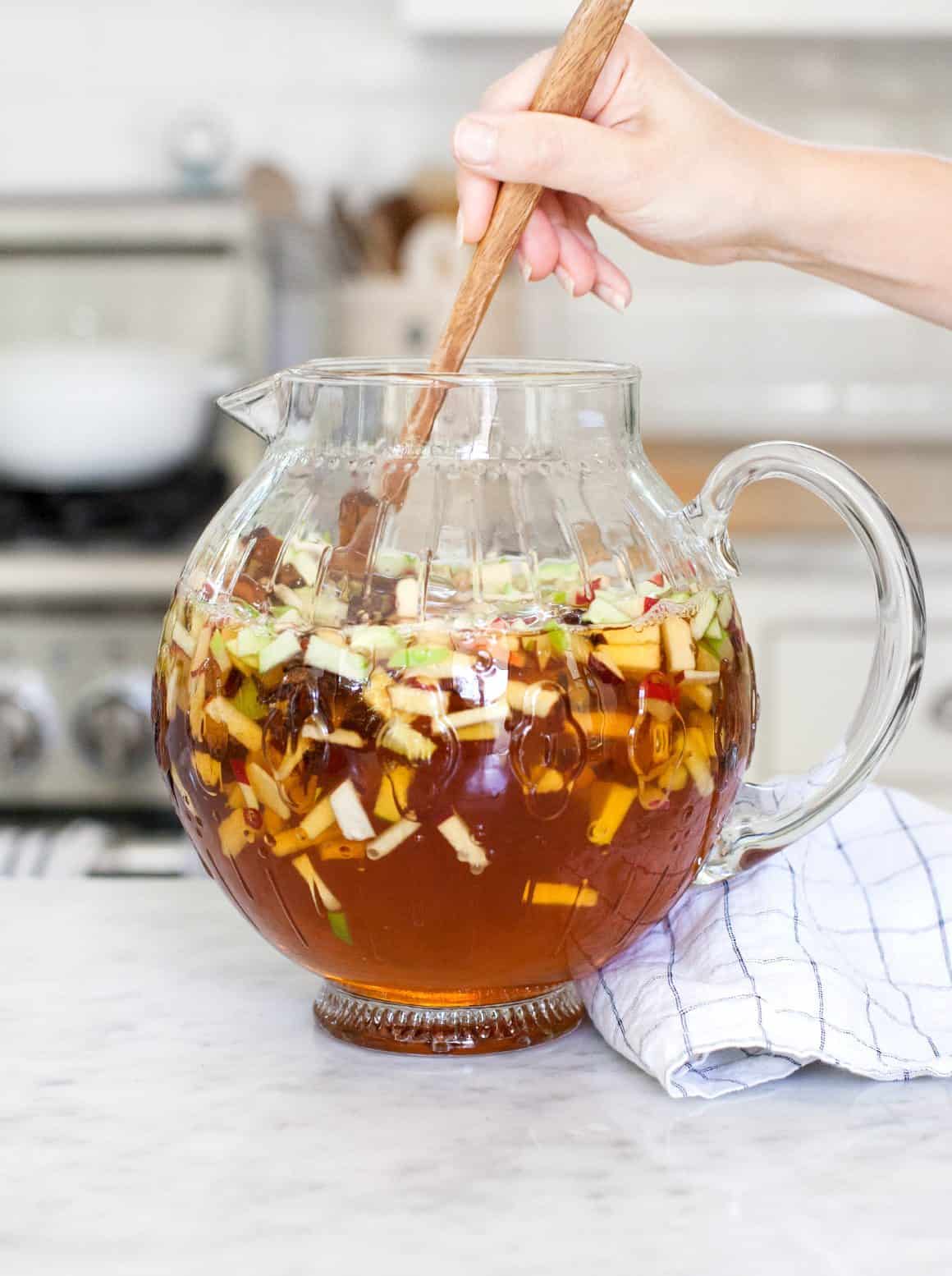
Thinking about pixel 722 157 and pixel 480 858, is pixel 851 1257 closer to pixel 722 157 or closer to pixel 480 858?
pixel 480 858

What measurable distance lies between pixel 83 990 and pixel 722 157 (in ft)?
1.52

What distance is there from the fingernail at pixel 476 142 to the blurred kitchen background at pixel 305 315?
1077mm

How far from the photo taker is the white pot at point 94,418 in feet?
5.63

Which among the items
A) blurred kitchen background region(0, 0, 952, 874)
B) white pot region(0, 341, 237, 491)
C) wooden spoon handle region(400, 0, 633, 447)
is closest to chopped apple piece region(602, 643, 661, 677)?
wooden spoon handle region(400, 0, 633, 447)

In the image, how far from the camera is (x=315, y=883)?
528 mm

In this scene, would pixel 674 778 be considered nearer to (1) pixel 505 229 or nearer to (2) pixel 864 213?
(1) pixel 505 229

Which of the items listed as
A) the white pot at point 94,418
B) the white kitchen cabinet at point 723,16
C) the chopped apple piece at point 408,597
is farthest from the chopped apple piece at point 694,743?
the white kitchen cabinet at point 723,16

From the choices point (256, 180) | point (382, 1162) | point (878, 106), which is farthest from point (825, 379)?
point (382, 1162)

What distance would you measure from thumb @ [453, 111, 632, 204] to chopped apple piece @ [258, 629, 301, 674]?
0.67 ft

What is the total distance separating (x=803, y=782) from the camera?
2.14ft

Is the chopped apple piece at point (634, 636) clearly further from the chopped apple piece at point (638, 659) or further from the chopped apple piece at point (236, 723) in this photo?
the chopped apple piece at point (236, 723)

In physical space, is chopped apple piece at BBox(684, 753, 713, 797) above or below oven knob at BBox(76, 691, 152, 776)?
above

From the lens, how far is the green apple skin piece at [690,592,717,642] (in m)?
0.55

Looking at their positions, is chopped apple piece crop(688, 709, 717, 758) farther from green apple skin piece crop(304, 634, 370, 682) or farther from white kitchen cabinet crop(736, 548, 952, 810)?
white kitchen cabinet crop(736, 548, 952, 810)
